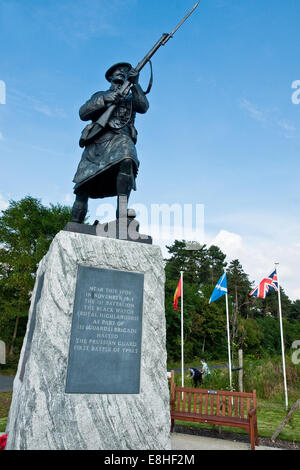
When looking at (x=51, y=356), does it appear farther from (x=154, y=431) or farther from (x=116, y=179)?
(x=116, y=179)

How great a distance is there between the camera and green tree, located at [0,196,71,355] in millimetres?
21250

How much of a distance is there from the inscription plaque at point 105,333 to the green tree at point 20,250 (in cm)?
1865

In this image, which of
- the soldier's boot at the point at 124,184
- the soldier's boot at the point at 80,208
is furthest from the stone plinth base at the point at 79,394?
the soldier's boot at the point at 80,208

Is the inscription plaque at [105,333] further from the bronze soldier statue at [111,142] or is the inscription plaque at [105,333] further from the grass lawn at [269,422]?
the grass lawn at [269,422]

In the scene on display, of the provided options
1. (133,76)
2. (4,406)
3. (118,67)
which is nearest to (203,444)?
(133,76)

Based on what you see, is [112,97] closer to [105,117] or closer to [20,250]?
[105,117]

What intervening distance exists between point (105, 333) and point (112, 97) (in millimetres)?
3254

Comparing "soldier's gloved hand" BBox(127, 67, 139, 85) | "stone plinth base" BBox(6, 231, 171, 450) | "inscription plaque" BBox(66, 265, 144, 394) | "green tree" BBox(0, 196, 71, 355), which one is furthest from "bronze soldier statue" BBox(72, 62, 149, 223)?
"green tree" BBox(0, 196, 71, 355)

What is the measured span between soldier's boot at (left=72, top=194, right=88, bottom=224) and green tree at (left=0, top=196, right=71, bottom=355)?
17.6 m

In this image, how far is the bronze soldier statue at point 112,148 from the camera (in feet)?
15.4

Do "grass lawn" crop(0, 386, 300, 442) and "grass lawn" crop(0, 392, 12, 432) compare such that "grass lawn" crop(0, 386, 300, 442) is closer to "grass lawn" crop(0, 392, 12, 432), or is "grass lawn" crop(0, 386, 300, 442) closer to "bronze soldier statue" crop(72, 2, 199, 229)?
"grass lawn" crop(0, 392, 12, 432)

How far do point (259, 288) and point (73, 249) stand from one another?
9.05 meters
